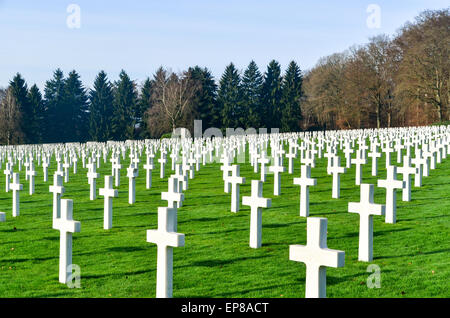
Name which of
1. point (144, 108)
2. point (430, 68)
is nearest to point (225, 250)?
point (430, 68)

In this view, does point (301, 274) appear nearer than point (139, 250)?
Yes

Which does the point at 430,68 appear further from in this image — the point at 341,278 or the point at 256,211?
the point at 341,278

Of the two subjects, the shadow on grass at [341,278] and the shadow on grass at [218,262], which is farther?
the shadow on grass at [218,262]

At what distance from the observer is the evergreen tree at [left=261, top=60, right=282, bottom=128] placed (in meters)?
67.6

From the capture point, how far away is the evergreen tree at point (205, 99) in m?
61.4

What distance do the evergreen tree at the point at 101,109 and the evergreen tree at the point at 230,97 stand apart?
45.8ft

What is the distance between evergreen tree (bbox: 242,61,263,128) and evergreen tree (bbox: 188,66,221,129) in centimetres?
405

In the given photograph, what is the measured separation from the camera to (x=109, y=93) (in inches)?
2813

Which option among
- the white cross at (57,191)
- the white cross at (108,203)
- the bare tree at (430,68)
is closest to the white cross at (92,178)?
the white cross at (57,191)

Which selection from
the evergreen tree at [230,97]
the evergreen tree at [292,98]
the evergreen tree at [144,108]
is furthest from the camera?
the evergreen tree at [292,98]

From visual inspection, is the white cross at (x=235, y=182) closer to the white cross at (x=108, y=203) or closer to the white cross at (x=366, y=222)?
the white cross at (x=108, y=203)

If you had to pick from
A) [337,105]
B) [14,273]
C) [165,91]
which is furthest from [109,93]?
[14,273]
